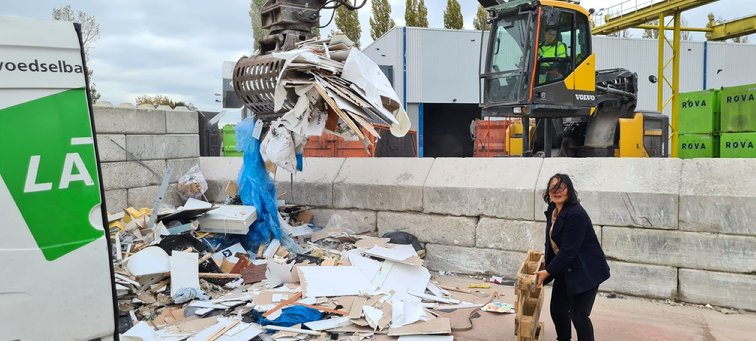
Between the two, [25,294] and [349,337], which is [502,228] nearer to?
[349,337]

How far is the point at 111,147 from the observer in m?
7.01

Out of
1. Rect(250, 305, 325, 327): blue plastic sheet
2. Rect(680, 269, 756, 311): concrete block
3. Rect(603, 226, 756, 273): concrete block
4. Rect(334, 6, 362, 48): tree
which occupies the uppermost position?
Rect(334, 6, 362, 48): tree

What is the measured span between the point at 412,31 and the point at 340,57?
714 inches

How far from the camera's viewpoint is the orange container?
1747 cm

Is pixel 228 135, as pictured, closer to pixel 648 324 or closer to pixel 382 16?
pixel 648 324

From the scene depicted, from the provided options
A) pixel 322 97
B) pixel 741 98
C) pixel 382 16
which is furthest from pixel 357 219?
pixel 382 16

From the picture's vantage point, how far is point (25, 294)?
2219 millimetres

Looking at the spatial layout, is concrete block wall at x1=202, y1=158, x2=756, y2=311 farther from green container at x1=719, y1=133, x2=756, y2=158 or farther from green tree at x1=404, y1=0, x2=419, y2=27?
green tree at x1=404, y1=0, x2=419, y2=27

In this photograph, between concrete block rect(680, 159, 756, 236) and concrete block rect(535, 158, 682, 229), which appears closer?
concrete block rect(680, 159, 756, 236)

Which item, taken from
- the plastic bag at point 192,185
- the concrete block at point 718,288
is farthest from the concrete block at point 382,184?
the concrete block at point 718,288

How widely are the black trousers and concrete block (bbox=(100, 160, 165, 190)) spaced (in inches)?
223

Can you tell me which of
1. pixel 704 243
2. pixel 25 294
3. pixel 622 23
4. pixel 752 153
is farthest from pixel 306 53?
pixel 622 23

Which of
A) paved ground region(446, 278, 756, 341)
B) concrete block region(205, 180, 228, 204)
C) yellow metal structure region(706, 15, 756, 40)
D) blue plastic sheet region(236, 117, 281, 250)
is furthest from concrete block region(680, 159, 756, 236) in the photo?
yellow metal structure region(706, 15, 756, 40)

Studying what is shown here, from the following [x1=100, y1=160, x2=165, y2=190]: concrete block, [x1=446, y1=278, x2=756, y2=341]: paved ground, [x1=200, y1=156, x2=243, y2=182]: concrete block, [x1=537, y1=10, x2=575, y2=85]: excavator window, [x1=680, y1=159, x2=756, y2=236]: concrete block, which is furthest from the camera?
[x1=537, y1=10, x2=575, y2=85]: excavator window
